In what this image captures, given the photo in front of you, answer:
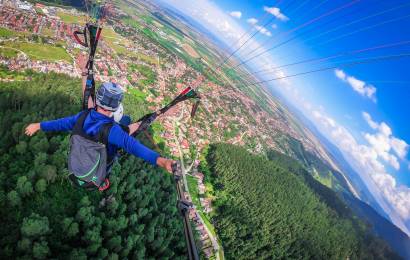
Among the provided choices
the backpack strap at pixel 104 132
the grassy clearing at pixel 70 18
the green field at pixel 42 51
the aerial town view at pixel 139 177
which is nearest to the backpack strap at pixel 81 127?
the backpack strap at pixel 104 132

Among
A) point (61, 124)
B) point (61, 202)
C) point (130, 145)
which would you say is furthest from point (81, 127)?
point (61, 202)

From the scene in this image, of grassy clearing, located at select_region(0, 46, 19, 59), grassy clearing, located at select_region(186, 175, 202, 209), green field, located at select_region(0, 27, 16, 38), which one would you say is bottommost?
green field, located at select_region(0, 27, 16, 38)

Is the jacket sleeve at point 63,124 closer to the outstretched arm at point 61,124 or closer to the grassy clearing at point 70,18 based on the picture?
the outstretched arm at point 61,124

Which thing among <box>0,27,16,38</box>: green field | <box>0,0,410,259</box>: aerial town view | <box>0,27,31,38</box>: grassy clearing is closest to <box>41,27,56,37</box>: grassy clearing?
<box>0,0,410,259</box>: aerial town view

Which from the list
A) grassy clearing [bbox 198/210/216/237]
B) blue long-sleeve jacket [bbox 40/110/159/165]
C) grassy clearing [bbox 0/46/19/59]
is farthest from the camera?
grassy clearing [bbox 0/46/19/59]

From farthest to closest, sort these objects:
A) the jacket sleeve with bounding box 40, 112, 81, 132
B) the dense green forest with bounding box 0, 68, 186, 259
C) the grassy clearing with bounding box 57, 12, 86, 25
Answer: the grassy clearing with bounding box 57, 12, 86, 25 → the dense green forest with bounding box 0, 68, 186, 259 → the jacket sleeve with bounding box 40, 112, 81, 132

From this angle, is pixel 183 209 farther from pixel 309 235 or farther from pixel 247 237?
pixel 309 235

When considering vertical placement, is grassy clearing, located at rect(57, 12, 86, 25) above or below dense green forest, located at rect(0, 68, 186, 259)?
below

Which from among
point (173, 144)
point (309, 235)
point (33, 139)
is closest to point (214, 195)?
point (173, 144)

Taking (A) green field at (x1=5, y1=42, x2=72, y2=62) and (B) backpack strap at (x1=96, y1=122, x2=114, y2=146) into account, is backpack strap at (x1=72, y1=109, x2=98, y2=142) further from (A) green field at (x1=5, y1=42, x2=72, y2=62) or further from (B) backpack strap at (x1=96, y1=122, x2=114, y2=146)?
(A) green field at (x1=5, y1=42, x2=72, y2=62)
